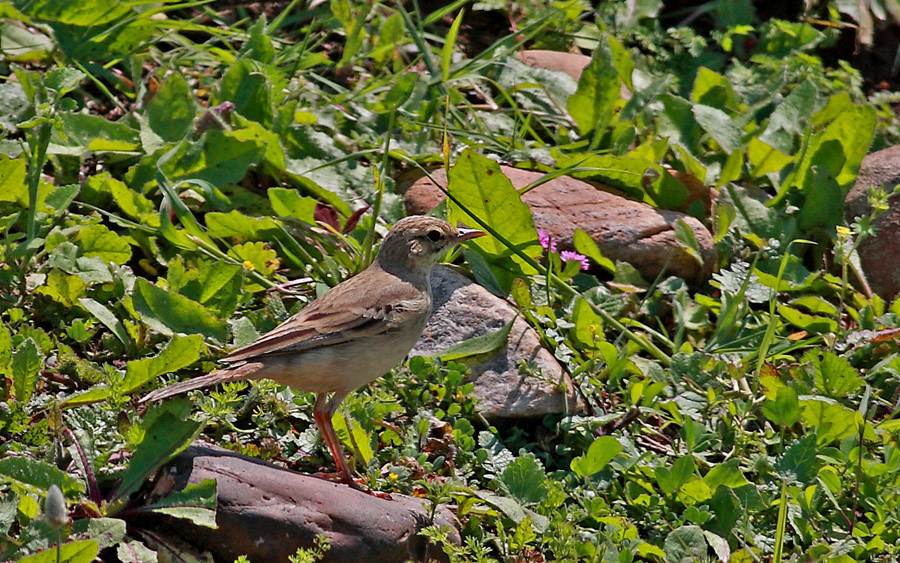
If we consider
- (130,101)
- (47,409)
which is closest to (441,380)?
(47,409)

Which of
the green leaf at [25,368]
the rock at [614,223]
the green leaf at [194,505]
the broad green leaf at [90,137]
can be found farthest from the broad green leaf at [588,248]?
the green leaf at [25,368]

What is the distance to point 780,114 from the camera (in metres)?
7.73

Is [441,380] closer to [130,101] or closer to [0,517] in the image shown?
[0,517]

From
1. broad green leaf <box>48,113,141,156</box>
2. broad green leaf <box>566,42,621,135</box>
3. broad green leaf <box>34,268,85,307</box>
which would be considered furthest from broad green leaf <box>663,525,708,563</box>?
broad green leaf <box>48,113,141,156</box>

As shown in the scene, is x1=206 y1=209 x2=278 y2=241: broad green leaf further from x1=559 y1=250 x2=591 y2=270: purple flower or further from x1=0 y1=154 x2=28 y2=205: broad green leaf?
x1=559 y1=250 x2=591 y2=270: purple flower

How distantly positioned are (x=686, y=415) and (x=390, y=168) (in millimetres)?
2984

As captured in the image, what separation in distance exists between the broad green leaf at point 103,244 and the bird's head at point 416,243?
5.03ft

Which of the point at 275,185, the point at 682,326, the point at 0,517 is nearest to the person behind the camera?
the point at 0,517

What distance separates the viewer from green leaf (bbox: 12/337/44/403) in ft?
15.9

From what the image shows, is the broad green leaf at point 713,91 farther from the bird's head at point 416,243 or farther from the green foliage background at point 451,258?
the bird's head at point 416,243

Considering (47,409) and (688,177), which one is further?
(688,177)

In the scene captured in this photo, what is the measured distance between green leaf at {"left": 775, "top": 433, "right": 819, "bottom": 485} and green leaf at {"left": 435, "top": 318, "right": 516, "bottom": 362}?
1660 millimetres

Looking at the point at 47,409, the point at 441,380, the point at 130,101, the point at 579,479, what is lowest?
the point at 579,479

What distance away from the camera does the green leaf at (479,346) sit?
228 inches
